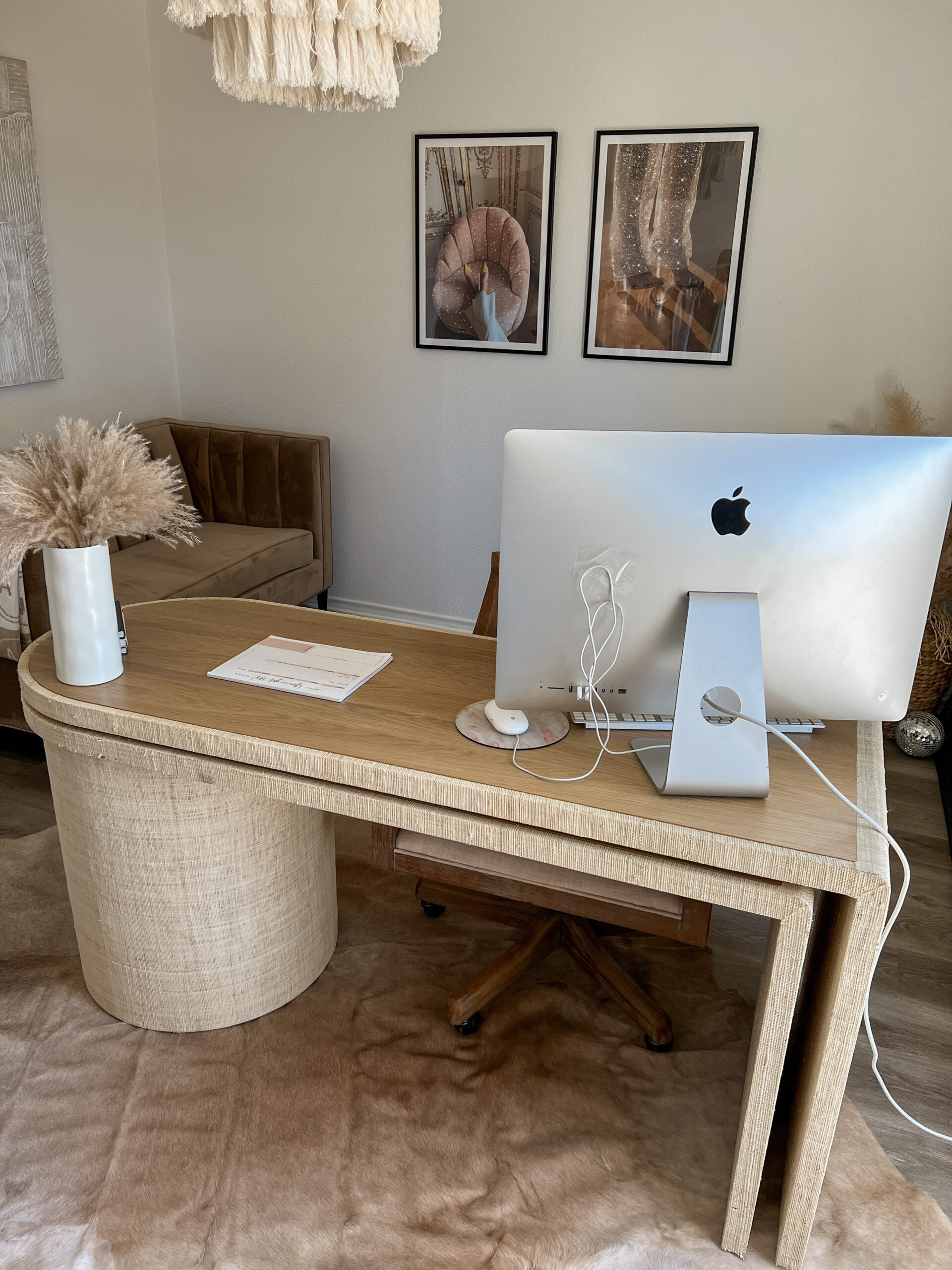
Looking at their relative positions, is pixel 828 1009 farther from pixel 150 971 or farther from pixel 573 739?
pixel 150 971

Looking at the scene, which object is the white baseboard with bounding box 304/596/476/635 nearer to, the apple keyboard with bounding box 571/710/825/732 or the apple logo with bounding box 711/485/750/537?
the apple keyboard with bounding box 571/710/825/732

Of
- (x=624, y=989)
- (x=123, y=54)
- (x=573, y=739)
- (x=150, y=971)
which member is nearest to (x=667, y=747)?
(x=573, y=739)

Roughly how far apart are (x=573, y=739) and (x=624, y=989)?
25.7 inches

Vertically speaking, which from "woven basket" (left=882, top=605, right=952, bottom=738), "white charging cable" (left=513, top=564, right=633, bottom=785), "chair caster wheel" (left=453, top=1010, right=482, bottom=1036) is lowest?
"chair caster wheel" (left=453, top=1010, right=482, bottom=1036)

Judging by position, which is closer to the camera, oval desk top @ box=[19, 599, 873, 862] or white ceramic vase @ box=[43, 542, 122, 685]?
oval desk top @ box=[19, 599, 873, 862]

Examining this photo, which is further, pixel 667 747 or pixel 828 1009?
pixel 667 747

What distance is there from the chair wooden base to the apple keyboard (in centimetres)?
52

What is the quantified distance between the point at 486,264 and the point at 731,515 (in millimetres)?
2561

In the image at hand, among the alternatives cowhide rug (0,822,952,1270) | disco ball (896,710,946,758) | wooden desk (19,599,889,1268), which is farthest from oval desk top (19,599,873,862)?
disco ball (896,710,946,758)

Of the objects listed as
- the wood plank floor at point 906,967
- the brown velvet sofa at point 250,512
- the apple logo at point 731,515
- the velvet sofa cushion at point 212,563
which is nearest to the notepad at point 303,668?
the apple logo at point 731,515

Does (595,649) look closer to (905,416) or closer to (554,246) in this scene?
(905,416)

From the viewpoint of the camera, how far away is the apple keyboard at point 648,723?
1.49 m

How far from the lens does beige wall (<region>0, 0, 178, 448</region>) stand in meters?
3.28

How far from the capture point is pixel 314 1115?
1.63 meters
